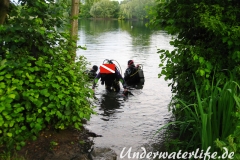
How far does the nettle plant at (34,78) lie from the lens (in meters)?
4.86

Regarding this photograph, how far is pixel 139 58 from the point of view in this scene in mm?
20484

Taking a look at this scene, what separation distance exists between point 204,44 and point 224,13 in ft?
2.31

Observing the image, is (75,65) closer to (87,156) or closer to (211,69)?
(87,156)

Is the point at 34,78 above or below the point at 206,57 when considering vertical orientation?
below

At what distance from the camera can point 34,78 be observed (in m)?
5.05

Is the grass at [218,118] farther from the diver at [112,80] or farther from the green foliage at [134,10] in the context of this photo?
the green foliage at [134,10]

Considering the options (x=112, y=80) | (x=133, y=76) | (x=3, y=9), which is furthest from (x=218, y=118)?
(x=133, y=76)

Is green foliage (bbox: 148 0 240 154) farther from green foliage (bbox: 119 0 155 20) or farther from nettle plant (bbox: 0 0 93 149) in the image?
green foliage (bbox: 119 0 155 20)

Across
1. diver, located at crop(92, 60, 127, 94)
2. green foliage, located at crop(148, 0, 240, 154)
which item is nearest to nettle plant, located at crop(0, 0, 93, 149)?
green foliage, located at crop(148, 0, 240, 154)

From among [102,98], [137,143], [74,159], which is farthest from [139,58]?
[74,159]

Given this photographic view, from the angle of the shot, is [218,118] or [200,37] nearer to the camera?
[218,118]

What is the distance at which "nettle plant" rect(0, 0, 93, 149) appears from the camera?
486 centimetres

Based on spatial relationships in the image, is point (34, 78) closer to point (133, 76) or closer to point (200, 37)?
point (200, 37)

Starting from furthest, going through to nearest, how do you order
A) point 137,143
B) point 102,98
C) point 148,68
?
point 148,68 < point 102,98 < point 137,143
